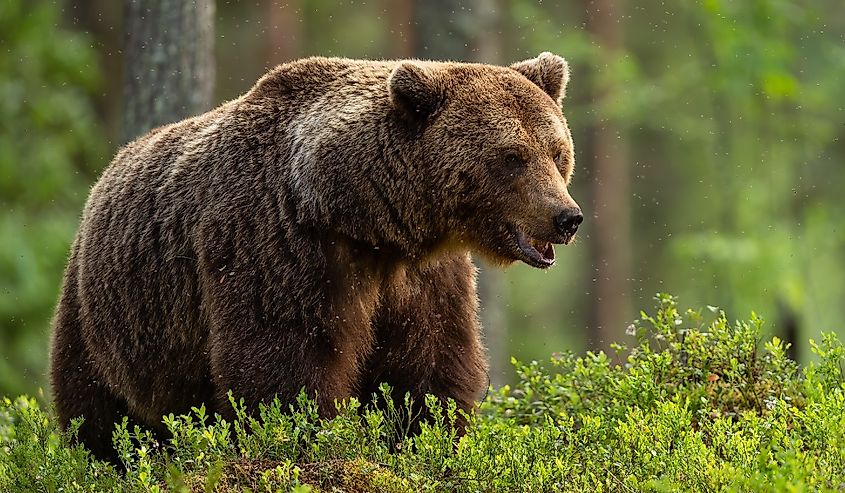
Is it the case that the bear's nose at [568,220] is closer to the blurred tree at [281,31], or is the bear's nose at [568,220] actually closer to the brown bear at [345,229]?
the brown bear at [345,229]

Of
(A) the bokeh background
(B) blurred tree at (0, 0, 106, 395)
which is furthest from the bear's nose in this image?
(B) blurred tree at (0, 0, 106, 395)

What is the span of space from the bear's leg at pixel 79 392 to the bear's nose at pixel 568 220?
284cm

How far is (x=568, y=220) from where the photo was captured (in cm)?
572

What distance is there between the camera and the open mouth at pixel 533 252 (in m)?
5.95

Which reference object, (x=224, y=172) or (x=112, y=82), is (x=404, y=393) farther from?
(x=112, y=82)

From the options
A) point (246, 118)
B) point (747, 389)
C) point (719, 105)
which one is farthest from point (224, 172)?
point (719, 105)

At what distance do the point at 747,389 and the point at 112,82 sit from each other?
539 inches

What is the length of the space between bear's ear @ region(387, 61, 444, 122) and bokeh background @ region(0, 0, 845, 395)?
4067mm

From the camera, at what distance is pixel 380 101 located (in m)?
6.14

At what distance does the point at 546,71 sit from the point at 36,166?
10.8 m

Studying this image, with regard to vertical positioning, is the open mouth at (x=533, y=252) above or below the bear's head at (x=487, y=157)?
below

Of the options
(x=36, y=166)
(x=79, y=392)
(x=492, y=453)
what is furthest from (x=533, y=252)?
(x=36, y=166)

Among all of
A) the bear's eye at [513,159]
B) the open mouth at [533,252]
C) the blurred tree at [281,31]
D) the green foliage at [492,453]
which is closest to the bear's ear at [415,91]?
the bear's eye at [513,159]

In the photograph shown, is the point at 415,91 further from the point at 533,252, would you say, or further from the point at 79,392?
the point at 79,392
